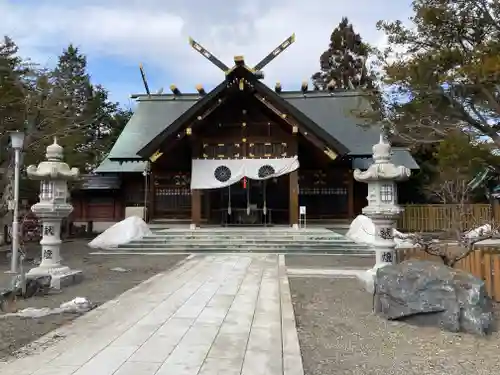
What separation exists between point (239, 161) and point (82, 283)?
9741mm

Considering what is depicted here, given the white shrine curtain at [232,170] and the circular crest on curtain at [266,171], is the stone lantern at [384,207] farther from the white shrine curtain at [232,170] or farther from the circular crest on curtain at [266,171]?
the circular crest on curtain at [266,171]

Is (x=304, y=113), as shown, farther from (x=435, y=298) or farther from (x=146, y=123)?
(x=435, y=298)

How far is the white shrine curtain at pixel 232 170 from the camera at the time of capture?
56.3ft

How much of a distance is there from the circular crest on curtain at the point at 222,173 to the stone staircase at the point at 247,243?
2.55 metres

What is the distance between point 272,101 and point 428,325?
12.2 m

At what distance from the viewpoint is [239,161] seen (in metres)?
17.5

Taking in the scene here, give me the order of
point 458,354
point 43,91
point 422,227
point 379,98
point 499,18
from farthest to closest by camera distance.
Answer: point 422,227 → point 43,91 → point 379,98 → point 499,18 → point 458,354

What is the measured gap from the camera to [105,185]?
21.0m

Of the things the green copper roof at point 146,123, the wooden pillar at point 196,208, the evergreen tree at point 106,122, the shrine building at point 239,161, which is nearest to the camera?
the shrine building at point 239,161

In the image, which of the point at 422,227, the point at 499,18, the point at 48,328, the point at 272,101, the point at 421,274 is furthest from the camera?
the point at 422,227

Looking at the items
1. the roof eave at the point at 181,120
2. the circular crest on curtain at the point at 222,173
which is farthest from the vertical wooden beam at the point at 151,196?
the circular crest on curtain at the point at 222,173

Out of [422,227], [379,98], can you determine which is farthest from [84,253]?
[422,227]

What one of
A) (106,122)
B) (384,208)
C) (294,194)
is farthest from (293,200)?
(106,122)

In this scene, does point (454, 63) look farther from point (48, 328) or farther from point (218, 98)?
point (48, 328)
